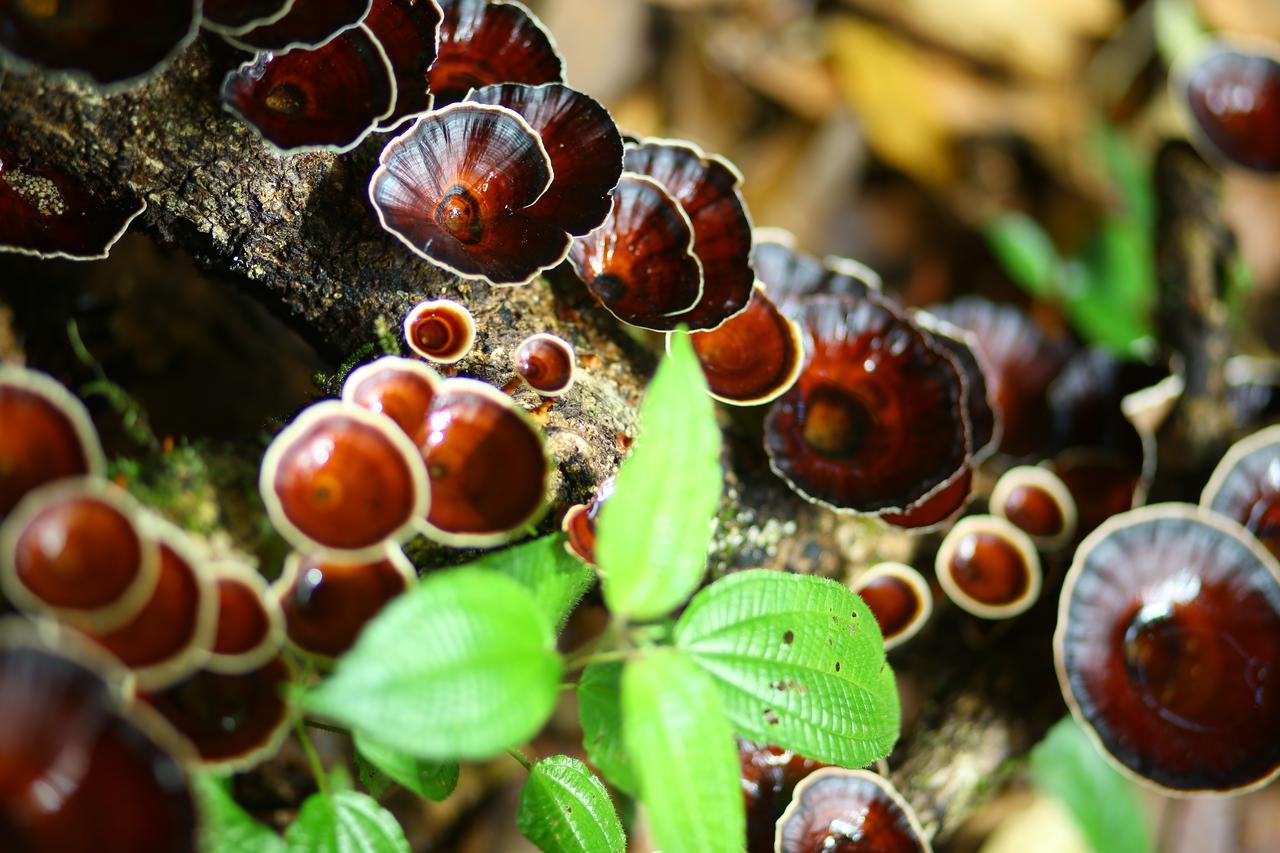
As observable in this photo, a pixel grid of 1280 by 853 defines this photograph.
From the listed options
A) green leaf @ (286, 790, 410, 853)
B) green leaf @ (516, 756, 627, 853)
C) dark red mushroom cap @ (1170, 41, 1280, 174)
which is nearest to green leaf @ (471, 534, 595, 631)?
green leaf @ (516, 756, 627, 853)

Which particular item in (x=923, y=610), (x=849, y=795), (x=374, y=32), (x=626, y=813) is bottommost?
(x=626, y=813)

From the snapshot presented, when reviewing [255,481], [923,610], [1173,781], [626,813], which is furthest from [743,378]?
[1173,781]

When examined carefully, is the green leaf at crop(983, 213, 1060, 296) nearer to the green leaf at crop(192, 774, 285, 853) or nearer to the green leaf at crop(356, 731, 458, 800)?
the green leaf at crop(356, 731, 458, 800)

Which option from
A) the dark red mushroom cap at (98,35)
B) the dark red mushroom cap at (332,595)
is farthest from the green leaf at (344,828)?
the dark red mushroom cap at (98,35)

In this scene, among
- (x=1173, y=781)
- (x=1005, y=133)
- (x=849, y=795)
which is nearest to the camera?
(x=849, y=795)

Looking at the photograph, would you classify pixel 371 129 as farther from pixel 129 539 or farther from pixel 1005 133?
pixel 1005 133

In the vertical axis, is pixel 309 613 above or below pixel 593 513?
below

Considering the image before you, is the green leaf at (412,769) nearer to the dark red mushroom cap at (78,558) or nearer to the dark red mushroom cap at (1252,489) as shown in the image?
the dark red mushroom cap at (78,558)

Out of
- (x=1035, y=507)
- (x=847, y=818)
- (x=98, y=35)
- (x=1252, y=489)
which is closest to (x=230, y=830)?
(x=847, y=818)
